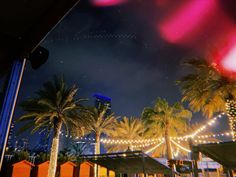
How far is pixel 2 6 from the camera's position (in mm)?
2912

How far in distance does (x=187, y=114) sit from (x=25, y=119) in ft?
64.2

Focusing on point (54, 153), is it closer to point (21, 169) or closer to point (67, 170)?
point (21, 169)

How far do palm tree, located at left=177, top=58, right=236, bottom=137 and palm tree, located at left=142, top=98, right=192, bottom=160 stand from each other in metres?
7.29

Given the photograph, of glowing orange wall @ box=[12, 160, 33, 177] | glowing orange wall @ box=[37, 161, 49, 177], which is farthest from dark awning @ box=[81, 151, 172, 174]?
glowing orange wall @ box=[37, 161, 49, 177]

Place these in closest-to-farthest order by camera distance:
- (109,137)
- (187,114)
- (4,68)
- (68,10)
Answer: (68,10) → (4,68) → (187,114) → (109,137)

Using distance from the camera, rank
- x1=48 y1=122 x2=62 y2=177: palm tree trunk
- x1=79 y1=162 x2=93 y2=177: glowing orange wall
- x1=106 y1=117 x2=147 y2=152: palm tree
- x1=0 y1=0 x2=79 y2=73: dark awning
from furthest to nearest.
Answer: x1=106 y1=117 x2=147 y2=152: palm tree
x1=79 y1=162 x2=93 y2=177: glowing orange wall
x1=48 y1=122 x2=62 y2=177: palm tree trunk
x1=0 y1=0 x2=79 y2=73: dark awning

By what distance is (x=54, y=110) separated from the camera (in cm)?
2136

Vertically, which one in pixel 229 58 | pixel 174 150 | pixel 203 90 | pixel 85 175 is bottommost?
pixel 85 175

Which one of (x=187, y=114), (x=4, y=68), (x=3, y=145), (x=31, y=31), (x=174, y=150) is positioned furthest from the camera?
(x=174, y=150)

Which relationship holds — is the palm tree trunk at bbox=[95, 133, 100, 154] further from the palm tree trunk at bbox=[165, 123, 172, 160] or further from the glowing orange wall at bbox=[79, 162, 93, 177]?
the palm tree trunk at bbox=[165, 123, 172, 160]

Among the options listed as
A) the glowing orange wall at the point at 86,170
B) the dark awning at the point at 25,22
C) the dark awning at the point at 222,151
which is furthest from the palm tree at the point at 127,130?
the dark awning at the point at 25,22


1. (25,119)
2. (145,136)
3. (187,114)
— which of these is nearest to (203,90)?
(187,114)

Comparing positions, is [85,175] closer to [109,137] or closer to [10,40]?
[109,137]

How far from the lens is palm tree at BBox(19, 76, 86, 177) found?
20.8 m
